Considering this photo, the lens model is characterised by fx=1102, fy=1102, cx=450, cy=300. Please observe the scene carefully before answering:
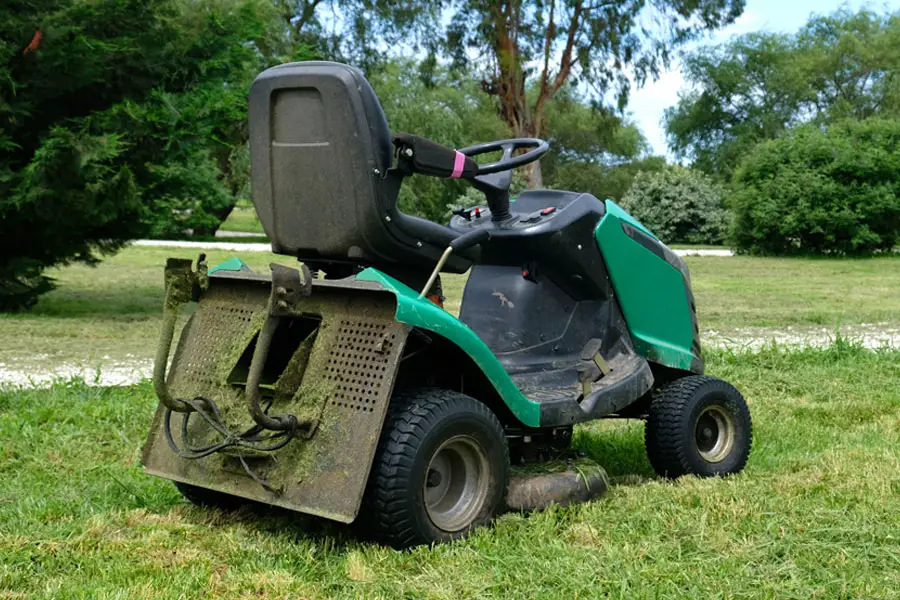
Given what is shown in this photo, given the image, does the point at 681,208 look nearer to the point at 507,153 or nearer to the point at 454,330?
the point at 507,153

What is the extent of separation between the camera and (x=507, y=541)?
3672 millimetres

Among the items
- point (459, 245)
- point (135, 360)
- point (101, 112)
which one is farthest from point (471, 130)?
point (459, 245)

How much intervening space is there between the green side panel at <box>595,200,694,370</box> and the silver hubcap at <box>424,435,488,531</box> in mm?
1223

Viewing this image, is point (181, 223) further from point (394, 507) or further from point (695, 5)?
point (394, 507)

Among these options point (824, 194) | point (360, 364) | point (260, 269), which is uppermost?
point (360, 364)

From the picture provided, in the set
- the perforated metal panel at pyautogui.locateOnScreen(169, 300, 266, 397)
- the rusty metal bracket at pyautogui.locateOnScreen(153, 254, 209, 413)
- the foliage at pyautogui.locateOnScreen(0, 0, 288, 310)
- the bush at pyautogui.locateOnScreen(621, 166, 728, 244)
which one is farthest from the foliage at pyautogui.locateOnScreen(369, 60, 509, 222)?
the rusty metal bracket at pyautogui.locateOnScreen(153, 254, 209, 413)

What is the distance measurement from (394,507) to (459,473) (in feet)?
1.41

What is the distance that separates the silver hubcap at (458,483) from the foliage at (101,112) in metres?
8.36

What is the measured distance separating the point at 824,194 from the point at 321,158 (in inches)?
1006

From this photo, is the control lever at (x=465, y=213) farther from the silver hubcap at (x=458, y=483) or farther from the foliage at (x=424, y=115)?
the foliage at (x=424, y=115)

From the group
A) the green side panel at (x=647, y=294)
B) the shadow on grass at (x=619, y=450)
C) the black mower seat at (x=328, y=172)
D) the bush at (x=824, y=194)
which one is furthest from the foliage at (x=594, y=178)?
the black mower seat at (x=328, y=172)

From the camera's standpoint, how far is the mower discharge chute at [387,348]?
354 centimetres

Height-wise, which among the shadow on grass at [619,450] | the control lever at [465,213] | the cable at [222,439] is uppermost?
the control lever at [465,213]

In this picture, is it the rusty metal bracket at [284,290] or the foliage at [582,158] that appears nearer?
the rusty metal bracket at [284,290]
